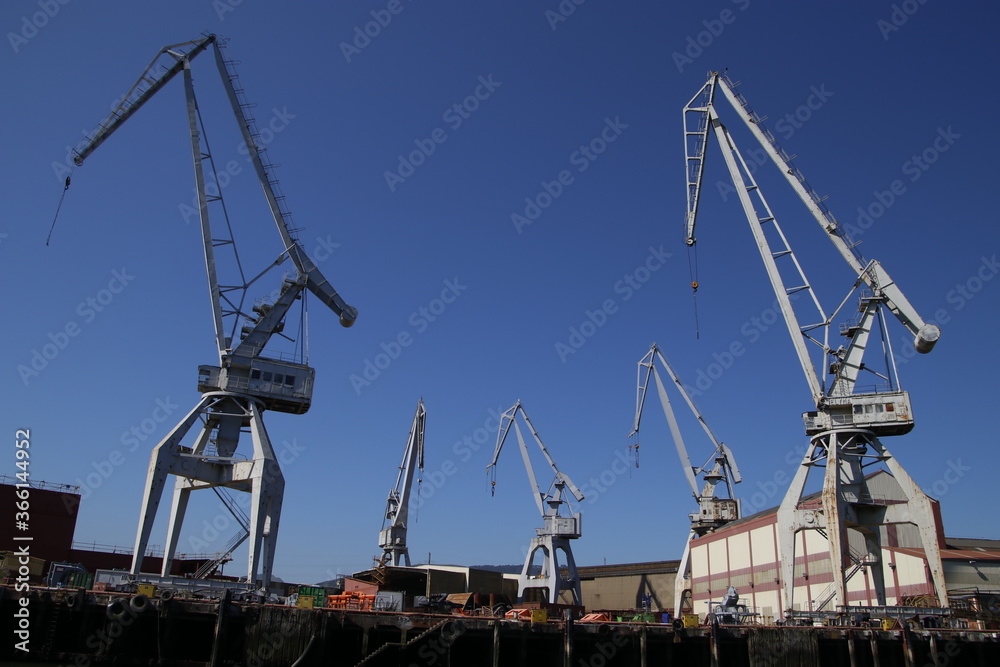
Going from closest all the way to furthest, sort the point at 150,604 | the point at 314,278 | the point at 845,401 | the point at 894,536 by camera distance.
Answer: the point at 150,604, the point at 845,401, the point at 314,278, the point at 894,536

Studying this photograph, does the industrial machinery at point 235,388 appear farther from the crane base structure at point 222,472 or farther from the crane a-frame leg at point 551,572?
the crane a-frame leg at point 551,572

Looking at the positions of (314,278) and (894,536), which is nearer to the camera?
(314,278)

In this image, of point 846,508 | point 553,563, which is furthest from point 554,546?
point 846,508

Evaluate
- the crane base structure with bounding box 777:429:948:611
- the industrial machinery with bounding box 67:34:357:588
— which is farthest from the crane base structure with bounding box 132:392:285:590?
the crane base structure with bounding box 777:429:948:611

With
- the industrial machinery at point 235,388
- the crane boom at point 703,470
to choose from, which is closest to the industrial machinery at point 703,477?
the crane boom at point 703,470

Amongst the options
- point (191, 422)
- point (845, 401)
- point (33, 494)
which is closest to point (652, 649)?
point (845, 401)

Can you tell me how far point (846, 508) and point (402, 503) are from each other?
49.0 metres

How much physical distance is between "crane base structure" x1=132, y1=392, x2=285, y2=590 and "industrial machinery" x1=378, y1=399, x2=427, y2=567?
3953cm

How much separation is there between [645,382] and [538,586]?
25683 millimetres

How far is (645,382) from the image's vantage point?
81.0 meters

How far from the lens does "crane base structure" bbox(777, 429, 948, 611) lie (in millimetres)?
36438

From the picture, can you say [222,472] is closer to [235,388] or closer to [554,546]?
[235,388]

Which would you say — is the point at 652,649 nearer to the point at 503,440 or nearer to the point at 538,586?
the point at 538,586

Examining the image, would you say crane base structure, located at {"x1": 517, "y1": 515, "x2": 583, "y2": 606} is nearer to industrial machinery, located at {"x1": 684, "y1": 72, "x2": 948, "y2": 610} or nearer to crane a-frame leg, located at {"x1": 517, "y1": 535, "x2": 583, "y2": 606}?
crane a-frame leg, located at {"x1": 517, "y1": 535, "x2": 583, "y2": 606}
